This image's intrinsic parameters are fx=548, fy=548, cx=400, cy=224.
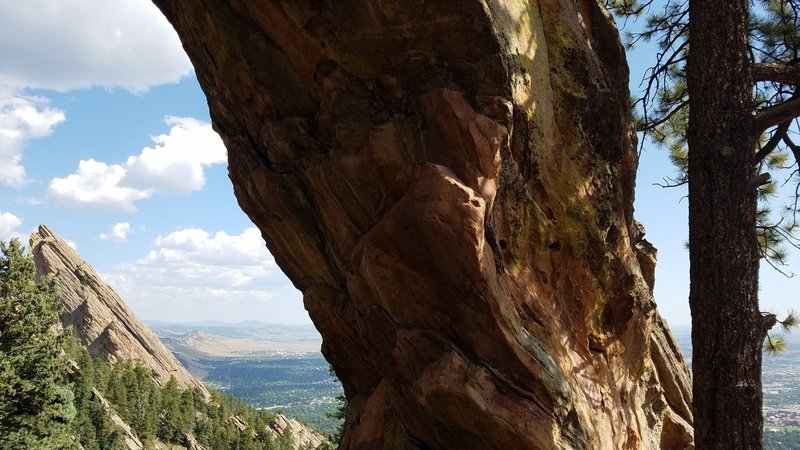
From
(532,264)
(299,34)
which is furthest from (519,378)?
(299,34)

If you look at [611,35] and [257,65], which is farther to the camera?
[611,35]

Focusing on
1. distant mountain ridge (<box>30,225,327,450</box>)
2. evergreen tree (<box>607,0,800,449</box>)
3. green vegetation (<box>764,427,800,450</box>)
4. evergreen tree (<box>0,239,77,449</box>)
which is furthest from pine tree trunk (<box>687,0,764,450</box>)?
distant mountain ridge (<box>30,225,327,450</box>)

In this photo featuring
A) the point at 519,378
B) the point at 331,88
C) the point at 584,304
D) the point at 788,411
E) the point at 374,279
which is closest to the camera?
the point at 519,378

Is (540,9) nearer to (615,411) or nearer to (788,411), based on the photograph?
(615,411)

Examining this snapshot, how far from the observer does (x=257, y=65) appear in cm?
732

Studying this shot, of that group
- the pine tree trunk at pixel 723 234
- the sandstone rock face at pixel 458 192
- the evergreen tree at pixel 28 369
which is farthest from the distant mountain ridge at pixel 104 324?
the pine tree trunk at pixel 723 234

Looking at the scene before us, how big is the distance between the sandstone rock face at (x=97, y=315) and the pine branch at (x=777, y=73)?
348ft

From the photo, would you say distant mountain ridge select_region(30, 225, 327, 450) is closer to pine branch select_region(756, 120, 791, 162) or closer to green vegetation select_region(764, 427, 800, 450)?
green vegetation select_region(764, 427, 800, 450)

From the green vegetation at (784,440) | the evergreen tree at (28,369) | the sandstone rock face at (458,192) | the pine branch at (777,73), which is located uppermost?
the pine branch at (777,73)

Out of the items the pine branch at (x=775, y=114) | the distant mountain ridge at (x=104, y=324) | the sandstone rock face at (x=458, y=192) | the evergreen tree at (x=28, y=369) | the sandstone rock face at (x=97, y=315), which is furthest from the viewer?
the sandstone rock face at (x=97, y=315)

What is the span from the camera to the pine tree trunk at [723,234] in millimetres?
6121

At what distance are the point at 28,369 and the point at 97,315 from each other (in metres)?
91.3

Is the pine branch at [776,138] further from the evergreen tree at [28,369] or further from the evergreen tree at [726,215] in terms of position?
the evergreen tree at [28,369]

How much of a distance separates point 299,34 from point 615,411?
6348 mm
